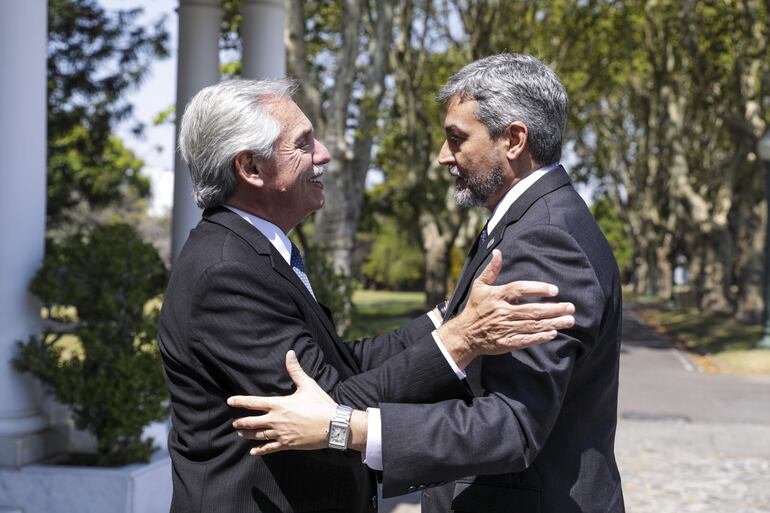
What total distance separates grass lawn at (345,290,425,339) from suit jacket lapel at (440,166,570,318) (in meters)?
5.22

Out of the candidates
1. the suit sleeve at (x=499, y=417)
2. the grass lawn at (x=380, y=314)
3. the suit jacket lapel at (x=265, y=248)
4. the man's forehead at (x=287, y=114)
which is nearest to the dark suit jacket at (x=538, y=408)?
the suit sleeve at (x=499, y=417)

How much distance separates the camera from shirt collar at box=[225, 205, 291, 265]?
256cm

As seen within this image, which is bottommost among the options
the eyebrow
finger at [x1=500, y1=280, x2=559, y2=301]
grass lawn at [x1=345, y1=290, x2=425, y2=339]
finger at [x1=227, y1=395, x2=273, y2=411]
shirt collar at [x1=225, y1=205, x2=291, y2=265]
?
grass lawn at [x1=345, y1=290, x2=425, y2=339]

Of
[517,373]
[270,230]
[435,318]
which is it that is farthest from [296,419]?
[435,318]

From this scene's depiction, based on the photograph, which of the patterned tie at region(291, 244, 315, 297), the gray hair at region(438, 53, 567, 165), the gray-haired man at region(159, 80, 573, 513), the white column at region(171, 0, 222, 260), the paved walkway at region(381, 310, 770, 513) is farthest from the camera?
the white column at region(171, 0, 222, 260)

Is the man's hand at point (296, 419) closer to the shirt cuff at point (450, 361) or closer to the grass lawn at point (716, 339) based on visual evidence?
the shirt cuff at point (450, 361)

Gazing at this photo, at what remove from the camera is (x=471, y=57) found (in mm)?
20062

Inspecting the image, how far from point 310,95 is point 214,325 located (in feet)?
29.8

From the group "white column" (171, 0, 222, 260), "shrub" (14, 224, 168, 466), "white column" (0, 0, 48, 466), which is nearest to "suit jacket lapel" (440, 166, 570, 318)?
"shrub" (14, 224, 168, 466)

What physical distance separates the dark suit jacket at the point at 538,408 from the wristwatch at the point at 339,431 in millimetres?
91

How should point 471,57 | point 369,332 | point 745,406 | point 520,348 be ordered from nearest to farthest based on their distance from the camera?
point 520,348 < point 369,332 < point 745,406 < point 471,57

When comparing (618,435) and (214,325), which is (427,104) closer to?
(618,435)

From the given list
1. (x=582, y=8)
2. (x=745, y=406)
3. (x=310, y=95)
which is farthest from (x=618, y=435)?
(x=582, y=8)

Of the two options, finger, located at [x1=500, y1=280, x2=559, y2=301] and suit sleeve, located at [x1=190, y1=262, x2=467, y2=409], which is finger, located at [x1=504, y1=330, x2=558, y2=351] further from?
suit sleeve, located at [x1=190, y1=262, x2=467, y2=409]
